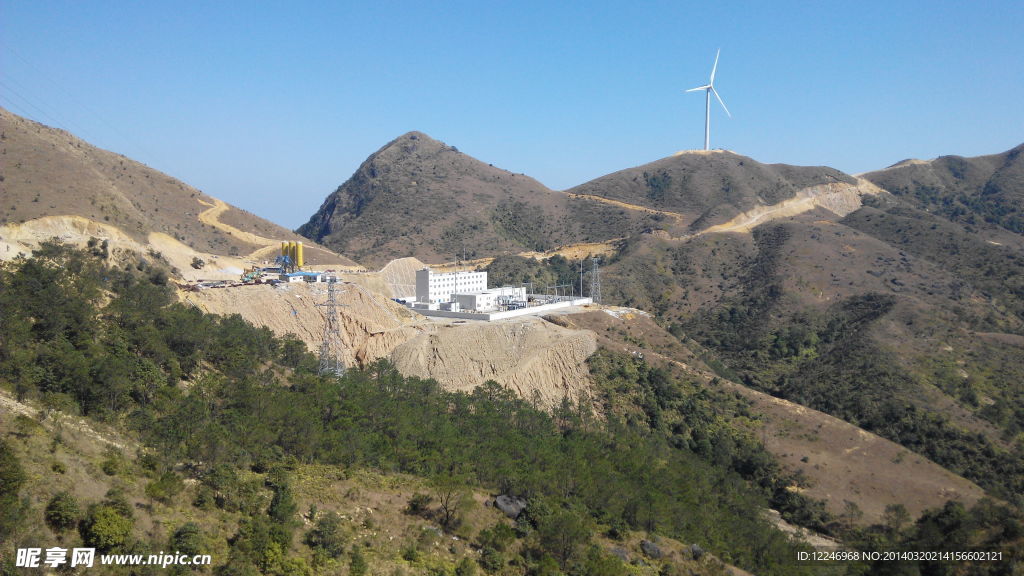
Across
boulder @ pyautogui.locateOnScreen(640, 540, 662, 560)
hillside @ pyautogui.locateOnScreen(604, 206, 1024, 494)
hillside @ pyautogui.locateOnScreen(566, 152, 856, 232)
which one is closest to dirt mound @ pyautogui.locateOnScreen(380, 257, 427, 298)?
hillside @ pyautogui.locateOnScreen(604, 206, 1024, 494)

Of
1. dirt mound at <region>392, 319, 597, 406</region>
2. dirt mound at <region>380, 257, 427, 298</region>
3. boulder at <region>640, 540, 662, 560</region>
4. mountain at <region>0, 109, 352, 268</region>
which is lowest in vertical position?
boulder at <region>640, 540, 662, 560</region>

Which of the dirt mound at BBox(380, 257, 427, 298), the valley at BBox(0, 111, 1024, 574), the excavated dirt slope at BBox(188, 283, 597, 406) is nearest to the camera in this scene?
the valley at BBox(0, 111, 1024, 574)

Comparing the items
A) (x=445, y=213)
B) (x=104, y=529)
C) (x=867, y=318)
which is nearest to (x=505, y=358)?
(x=104, y=529)

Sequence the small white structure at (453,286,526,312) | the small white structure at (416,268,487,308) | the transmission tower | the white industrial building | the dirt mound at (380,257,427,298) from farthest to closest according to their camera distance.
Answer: the dirt mound at (380,257,427,298), the small white structure at (416,268,487,308), the small white structure at (453,286,526,312), the white industrial building, the transmission tower

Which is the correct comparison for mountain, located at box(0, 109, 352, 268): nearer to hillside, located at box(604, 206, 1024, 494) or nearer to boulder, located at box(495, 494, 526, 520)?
boulder, located at box(495, 494, 526, 520)

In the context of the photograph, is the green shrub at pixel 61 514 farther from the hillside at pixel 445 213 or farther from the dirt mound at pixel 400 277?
the hillside at pixel 445 213

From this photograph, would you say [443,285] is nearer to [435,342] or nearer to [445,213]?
[435,342]

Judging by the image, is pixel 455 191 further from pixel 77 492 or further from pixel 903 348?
pixel 77 492
